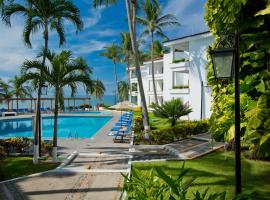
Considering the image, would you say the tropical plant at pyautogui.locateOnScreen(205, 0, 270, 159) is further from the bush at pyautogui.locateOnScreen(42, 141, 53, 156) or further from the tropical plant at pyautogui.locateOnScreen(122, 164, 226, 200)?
the bush at pyautogui.locateOnScreen(42, 141, 53, 156)

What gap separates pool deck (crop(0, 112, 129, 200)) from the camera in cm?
791

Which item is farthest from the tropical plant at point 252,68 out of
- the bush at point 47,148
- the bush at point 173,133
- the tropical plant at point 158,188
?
the bush at point 47,148

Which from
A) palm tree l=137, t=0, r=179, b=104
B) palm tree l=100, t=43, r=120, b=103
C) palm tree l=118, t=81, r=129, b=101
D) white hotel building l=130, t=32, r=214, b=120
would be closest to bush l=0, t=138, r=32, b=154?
white hotel building l=130, t=32, r=214, b=120

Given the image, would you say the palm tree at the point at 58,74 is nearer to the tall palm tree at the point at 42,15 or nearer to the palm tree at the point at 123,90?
the tall palm tree at the point at 42,15

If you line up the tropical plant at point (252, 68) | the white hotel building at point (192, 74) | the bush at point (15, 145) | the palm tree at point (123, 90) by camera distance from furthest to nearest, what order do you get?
the palm tree at point (123, 90) → the white hotel building at point (192, 74) → the bush at point (15, 145) → the tropical plant at point (252, 68)

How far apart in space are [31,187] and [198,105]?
63.0 feet

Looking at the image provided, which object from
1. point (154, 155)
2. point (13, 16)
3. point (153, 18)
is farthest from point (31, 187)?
point (153, 18)

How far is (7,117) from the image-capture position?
33.9 m

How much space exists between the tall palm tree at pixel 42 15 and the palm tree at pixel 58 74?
44 centimetres

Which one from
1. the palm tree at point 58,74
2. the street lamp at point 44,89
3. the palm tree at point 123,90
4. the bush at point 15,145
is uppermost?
the palm tree at point 123,90

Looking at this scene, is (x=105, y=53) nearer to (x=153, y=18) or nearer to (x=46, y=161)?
(x=153, y=18)

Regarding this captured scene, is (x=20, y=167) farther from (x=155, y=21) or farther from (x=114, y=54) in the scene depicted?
(x=114, y=54)

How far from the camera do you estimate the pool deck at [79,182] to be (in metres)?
7.91

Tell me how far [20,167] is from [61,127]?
2001 centimetres
